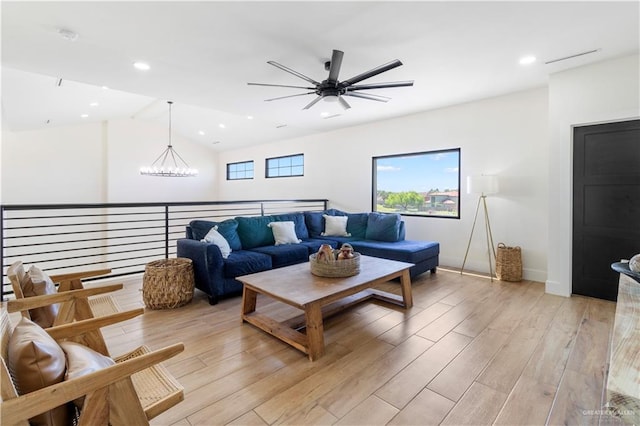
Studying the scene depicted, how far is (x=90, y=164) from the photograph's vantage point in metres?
7.80

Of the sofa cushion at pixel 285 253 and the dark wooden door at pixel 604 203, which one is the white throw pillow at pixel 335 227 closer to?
the sofa cushion at pixel 285 253

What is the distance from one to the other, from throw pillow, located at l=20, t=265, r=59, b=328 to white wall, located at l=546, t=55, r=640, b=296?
4.71 meters

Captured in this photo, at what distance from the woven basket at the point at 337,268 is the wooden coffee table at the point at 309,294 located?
0.05 metres

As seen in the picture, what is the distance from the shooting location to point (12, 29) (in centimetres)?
254

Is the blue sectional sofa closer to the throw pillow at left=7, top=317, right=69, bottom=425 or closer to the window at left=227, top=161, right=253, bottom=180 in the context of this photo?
the throw pillow at left=7, top=317, right=69, bottom=425

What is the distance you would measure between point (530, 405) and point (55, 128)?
989 cm

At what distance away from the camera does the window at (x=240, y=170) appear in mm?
9102

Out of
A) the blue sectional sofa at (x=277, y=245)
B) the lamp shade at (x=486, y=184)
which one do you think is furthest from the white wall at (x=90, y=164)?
the lamp shade at (x=486, y=184)

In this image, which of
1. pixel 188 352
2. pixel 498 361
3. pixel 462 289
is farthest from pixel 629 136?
pixel 188 352


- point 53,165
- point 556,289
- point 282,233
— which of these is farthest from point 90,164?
point 556,289

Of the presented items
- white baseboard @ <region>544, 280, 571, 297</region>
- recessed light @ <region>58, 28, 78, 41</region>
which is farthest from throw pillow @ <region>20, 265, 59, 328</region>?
white baseboard @ <region>544, 280, 571, 297</region>

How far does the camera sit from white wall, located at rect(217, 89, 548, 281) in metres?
4.12

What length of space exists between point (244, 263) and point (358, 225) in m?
2.32

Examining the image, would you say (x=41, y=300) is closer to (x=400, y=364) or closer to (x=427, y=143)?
(x=400, y=364)
